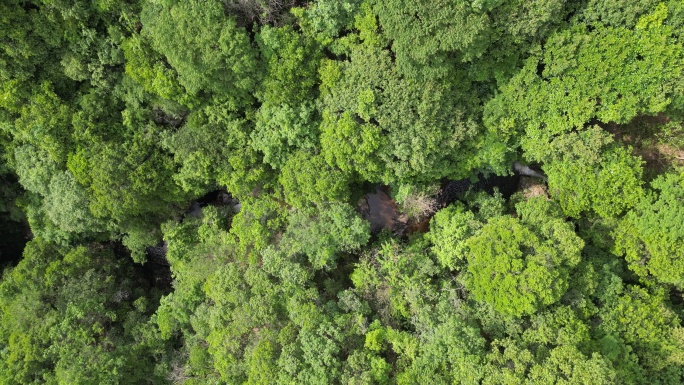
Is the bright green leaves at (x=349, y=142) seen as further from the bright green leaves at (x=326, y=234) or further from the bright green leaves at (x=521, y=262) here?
the bright green leaves at (x=521, y=262)

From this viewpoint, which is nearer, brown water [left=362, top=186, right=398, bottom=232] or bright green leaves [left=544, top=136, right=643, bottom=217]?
bright green leaves [left=544, top=136, right=643, bottom=217]

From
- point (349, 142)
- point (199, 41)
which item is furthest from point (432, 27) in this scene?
point (199, 41)

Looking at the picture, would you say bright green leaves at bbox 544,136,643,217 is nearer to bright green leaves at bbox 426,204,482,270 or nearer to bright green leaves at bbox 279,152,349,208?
bright green leaves at bbox 426,204,482,270

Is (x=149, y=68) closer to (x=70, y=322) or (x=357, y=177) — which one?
(x=357, y=177)

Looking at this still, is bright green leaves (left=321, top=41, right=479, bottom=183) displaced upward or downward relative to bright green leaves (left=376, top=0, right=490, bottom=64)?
downward

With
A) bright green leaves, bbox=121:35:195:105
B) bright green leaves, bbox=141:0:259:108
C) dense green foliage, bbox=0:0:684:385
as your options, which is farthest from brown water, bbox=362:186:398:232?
bright green leaves, bbox=121:35:195:105

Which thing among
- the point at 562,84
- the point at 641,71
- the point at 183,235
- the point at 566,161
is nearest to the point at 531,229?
the point at 566,161

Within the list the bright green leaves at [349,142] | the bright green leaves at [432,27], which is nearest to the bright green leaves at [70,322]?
the bright green leaves at [349,142]
